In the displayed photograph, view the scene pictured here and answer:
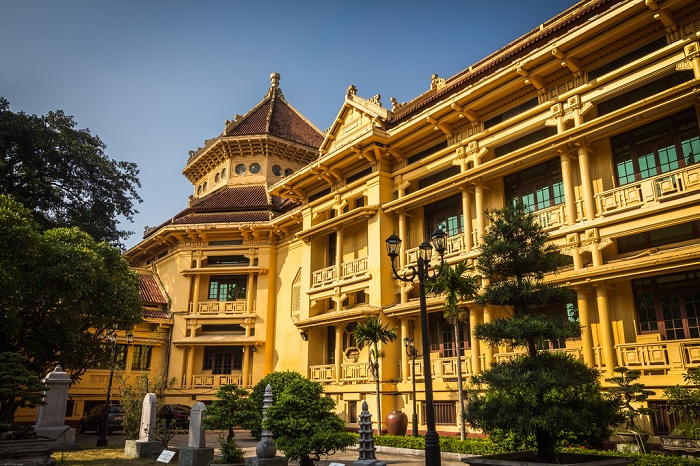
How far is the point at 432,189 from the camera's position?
2138 centimetres

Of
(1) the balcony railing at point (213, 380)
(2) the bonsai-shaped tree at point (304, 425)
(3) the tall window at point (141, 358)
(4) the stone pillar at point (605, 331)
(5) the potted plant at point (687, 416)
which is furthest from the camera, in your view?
(3) the tall window at point (141, 358)

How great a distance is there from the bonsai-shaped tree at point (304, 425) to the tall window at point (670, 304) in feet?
29.9

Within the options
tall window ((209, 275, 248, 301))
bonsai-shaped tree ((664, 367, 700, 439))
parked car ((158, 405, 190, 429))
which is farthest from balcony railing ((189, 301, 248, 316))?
bonsai-shaped tree ((664, 367, 700, 439))

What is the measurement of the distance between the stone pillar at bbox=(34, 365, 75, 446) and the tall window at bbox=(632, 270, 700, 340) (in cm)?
1922

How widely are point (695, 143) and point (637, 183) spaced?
181 cm

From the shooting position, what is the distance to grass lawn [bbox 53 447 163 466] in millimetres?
15594

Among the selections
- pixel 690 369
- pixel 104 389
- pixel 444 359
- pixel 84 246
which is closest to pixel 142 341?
pixel 104 389

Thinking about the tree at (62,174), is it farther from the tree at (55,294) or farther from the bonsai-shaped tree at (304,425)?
the bonsai-shaped tree at (304,425)

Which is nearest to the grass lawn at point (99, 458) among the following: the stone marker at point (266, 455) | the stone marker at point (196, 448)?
the stone marker at point (196, 448)

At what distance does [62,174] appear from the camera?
105ft

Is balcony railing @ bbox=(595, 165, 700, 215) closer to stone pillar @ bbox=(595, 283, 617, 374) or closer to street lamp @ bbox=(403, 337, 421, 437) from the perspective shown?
stone pillar @ bbox=(595, 283, 617, 374)

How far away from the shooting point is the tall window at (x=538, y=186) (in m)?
18.7

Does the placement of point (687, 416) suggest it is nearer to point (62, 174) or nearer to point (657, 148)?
point (657, 148)

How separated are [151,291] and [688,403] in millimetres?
29023
